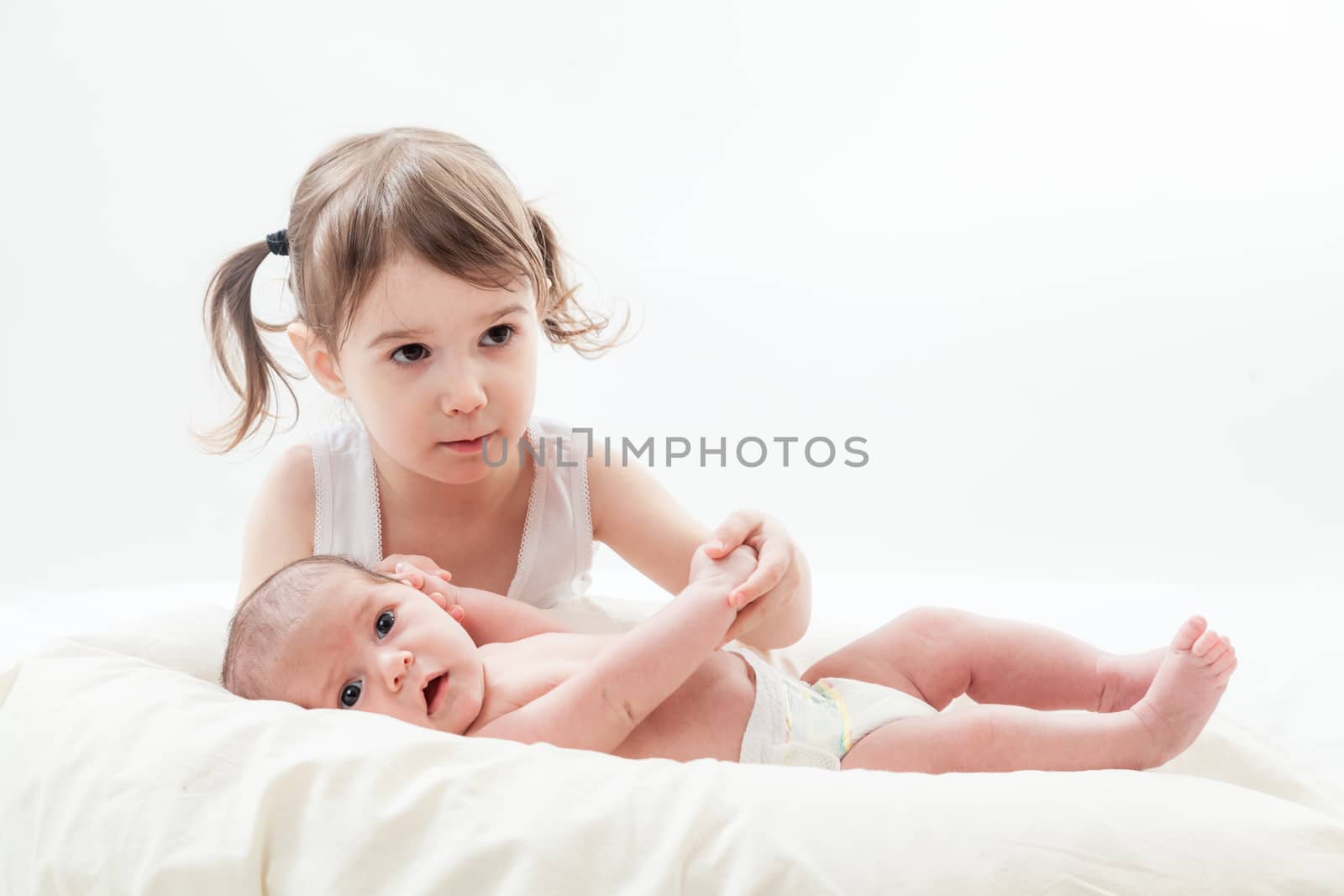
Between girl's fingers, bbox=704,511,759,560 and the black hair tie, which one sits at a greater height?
the black hair tie

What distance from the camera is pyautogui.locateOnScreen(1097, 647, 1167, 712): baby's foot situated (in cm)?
150

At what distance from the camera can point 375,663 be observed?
138 cm

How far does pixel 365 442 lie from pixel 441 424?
39 centimetres

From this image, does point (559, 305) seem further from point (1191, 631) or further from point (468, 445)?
point (1191, 631)

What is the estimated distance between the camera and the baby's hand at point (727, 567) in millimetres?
1431

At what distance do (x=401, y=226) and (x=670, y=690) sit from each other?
686 millimetres

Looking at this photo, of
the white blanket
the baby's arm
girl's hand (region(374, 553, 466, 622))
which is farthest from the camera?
girl's hand (region(374, 553, 466, 622))

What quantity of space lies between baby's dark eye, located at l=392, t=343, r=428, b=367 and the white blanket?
54 cm

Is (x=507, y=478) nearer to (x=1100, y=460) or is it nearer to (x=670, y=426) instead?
(x=670, y=426)

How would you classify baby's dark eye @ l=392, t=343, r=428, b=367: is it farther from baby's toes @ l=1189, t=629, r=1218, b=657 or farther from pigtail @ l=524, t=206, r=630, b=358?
baby's toes @ l=1189, t=629, r=1218, b=657

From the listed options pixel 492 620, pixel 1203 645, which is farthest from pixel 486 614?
pixel 1203 645

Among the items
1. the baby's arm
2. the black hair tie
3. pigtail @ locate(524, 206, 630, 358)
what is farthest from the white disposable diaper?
the black hair tie

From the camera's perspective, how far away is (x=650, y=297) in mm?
3016

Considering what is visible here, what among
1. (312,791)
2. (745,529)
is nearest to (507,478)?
(745,529)
